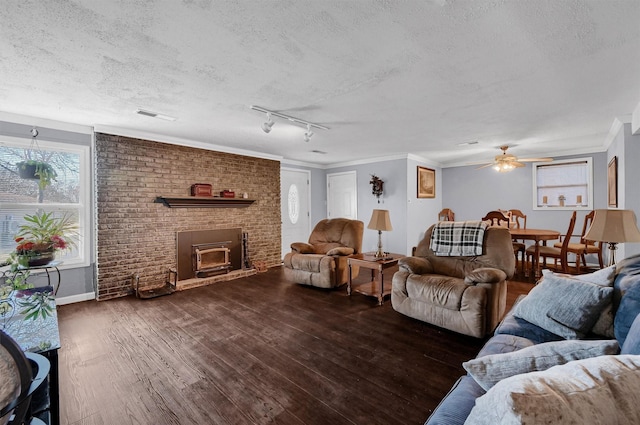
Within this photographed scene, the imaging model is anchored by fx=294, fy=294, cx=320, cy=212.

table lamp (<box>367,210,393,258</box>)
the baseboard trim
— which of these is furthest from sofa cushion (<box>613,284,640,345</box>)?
the baseboard trim

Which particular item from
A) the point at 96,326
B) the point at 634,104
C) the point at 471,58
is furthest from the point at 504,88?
the point at 96,326

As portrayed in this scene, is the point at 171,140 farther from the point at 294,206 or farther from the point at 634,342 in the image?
the point at 634,342

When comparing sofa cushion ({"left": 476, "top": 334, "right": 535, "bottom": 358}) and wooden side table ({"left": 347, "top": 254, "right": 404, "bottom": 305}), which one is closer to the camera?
sofa cushion ({"left": 476, "top": 334, "right": 535, "bottom": 358})

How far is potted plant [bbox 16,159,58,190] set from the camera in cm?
326

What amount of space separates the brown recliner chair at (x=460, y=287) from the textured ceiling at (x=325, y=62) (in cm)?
153

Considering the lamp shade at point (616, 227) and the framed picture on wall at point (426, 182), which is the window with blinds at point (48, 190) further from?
the framed picture on wall at point (426, 182)

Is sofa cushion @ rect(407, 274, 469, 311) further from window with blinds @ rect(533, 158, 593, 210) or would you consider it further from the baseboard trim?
window with blinds @ rect(533, 158, 593, 210)

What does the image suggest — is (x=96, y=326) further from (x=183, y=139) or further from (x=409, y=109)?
(x=409, y=109)

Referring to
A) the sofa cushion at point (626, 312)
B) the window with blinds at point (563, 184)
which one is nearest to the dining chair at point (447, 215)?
the window with blinds at point (563, 184)

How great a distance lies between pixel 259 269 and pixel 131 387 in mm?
3424

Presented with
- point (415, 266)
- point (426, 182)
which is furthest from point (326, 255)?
point (426, 182)

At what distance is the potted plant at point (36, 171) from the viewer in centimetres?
326

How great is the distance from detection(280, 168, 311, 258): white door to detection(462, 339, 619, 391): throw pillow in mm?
5606

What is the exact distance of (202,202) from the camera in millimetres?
4844
